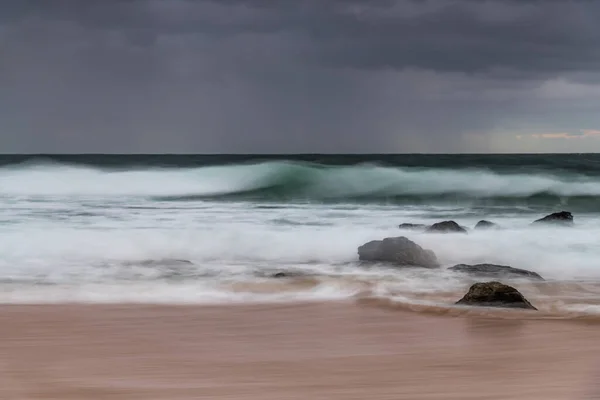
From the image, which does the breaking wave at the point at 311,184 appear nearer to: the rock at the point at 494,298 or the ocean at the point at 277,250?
the ocean at the point at 277,250

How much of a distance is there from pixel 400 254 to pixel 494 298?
93.1 inches

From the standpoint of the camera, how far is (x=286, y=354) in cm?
400

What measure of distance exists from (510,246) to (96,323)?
6.46 meters

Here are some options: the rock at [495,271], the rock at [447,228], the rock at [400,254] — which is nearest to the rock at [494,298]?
the rock at [495,271]

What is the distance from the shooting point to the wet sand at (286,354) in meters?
3.38

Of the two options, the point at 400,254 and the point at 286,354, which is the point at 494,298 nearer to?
the point at 286,354

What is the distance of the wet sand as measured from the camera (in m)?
3.38

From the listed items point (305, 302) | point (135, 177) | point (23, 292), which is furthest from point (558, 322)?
point (135, 177)

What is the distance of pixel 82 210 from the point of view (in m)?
14.4

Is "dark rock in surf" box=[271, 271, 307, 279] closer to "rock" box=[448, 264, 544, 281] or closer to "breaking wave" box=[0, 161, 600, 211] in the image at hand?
"rock" box=[448, 264, 544, 281]

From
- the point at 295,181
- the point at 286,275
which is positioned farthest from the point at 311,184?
the point at 286,275

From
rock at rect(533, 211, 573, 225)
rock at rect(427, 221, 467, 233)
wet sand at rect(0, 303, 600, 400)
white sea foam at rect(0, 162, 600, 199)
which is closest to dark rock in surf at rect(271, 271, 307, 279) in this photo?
wet sand at rect(0, 303, 600, 400)

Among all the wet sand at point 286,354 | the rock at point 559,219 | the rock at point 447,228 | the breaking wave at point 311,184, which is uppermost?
the breaking wave at point 311,184

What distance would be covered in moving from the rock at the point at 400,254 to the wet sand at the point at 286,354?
2.32 metres
